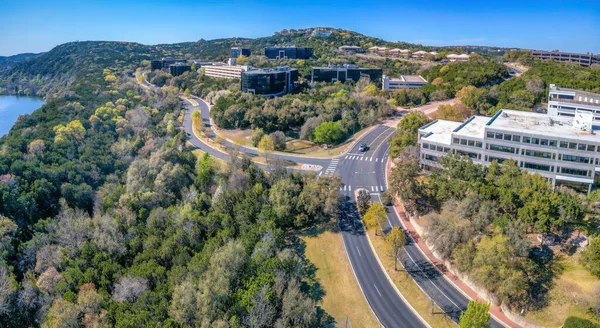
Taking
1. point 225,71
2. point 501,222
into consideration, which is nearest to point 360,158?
point 501,222

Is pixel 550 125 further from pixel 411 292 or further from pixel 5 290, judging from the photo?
pixel 5 290

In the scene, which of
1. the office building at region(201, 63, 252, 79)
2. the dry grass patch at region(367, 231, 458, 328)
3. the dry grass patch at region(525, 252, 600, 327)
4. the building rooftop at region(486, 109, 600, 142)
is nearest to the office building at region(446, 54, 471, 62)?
the office building at region(201, 63, 252, 79)

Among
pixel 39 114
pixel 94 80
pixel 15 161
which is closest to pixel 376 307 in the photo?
pixel 15 161

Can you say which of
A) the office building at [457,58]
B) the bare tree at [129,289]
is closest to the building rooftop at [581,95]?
the office building at [457,58]

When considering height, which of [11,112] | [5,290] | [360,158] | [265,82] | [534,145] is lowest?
[5,290]

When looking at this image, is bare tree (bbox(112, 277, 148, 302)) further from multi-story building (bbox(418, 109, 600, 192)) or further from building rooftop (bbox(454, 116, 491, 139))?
building rooftop (bbox(454, 116, 491, 139))

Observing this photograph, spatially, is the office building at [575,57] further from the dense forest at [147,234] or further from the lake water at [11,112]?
the lake water at [11,112]


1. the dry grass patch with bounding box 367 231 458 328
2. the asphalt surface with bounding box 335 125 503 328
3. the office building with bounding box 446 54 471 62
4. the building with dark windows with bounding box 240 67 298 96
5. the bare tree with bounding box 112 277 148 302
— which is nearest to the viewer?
the dry grass patch with bounding box 367 231 458 328
